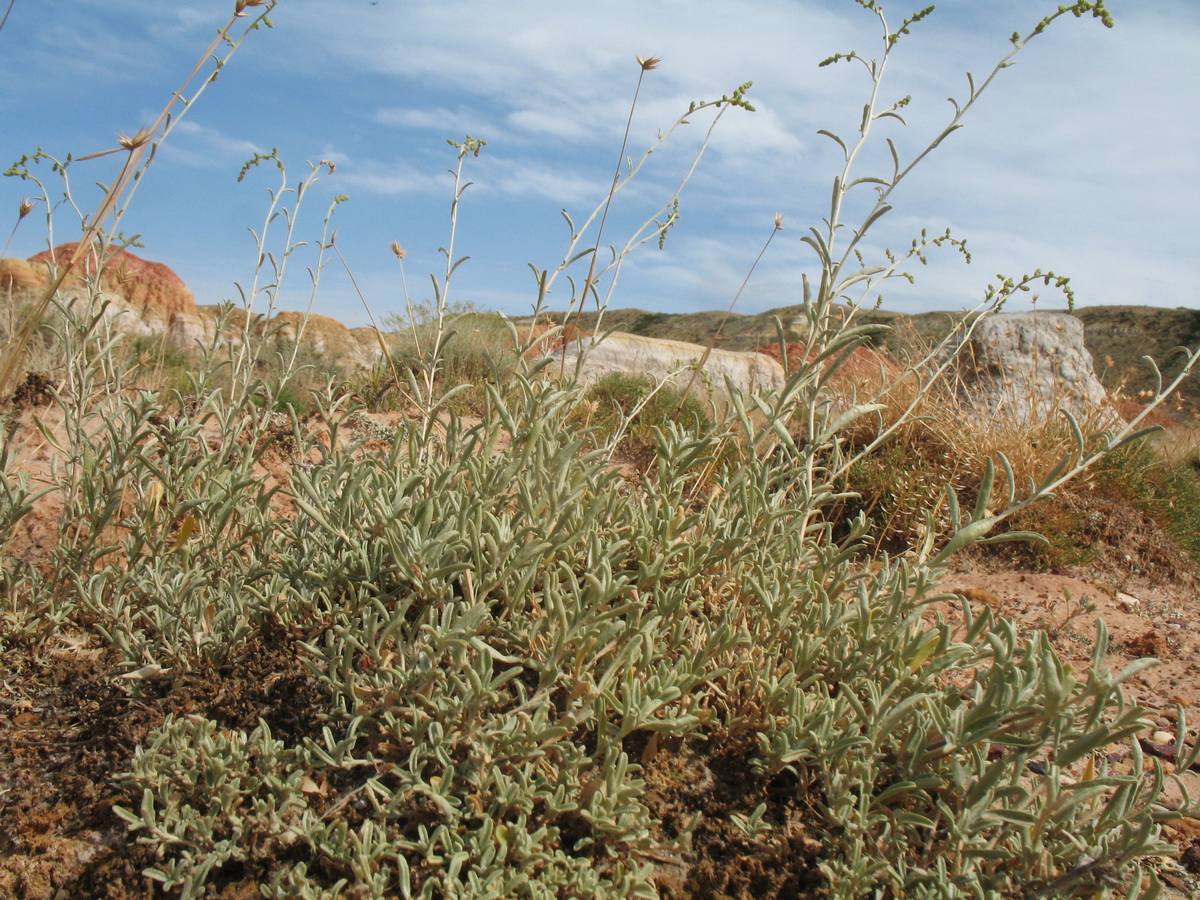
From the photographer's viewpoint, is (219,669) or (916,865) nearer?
(916,865)

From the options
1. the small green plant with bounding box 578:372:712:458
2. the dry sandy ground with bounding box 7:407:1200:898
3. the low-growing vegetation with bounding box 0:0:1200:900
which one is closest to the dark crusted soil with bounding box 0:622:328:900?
the low-growing vegetation with bounding box 0:0:1200:900

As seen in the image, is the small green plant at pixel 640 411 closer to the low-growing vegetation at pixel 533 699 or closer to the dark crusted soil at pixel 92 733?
the low-growing vegetation at pixel 533 699

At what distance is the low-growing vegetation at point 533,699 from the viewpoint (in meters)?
1.43

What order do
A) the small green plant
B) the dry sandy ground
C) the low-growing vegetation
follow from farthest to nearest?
1. the small green plant
2. the dry sandy ground
3. the low-growing vegetation

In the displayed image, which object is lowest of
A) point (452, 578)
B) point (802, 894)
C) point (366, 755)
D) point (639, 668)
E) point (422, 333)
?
point (802, 894)

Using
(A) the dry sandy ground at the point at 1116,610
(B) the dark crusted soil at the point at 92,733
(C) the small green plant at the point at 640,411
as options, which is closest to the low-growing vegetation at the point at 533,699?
(B) the dark crusted soil at the point at 92,733

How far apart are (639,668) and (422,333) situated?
9705 millimetres

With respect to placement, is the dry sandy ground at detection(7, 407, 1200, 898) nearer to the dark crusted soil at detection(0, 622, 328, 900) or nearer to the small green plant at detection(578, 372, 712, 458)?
the dark crusted soil at detection(0, 622, 328, 900)

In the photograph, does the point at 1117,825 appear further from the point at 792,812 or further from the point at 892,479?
the point at 892,479

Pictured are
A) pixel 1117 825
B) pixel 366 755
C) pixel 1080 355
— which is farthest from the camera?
pixel 1080 355

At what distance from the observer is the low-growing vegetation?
4.69 ft

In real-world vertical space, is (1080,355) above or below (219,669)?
above

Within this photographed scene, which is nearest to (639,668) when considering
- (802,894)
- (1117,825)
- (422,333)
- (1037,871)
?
(802,894)

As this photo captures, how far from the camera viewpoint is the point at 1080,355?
32.0 feet
